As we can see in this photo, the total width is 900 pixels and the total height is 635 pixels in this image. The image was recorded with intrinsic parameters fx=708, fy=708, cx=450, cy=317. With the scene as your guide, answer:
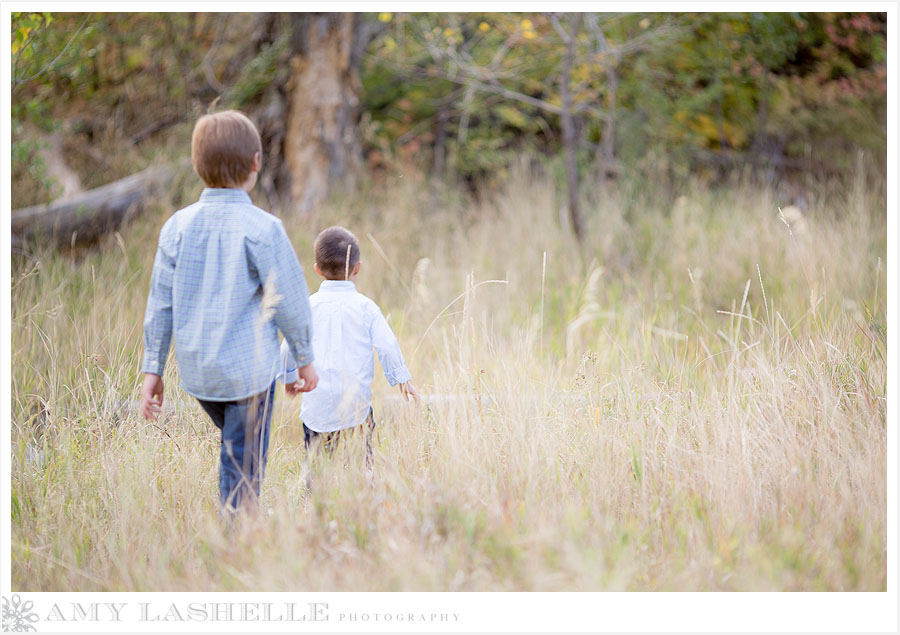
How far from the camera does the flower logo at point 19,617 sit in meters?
2.31

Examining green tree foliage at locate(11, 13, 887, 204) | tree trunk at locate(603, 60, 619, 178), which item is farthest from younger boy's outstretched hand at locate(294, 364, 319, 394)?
tree trunk at locate(603, 60, 619, 178)

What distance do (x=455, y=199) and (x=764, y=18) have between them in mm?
3584

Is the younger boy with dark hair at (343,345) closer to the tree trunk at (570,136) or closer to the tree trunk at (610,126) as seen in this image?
the tree trunk at (570,136)

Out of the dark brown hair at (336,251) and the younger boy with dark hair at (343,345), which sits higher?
the dark brown hair at (336,251)

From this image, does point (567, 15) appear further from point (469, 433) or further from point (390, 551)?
point (390, 551)

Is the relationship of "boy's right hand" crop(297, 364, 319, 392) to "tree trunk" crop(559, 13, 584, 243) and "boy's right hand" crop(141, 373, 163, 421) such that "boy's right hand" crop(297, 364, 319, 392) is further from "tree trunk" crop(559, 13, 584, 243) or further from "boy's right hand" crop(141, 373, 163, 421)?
"tree trunk" crop(559, 13, 584, 243)

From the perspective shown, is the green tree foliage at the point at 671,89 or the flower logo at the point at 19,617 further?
the green tree foliage at the point at 671,89

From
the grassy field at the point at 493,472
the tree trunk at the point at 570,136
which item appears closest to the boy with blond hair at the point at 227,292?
the grassy field at the point at 493,472

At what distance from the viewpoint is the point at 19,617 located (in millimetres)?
2314

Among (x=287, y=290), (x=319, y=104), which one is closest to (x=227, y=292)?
(x=287, y=290)

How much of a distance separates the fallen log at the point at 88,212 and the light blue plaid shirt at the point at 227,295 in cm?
288

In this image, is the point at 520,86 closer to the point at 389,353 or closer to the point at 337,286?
the point at 337,286

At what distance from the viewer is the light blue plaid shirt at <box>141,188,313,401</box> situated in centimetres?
209

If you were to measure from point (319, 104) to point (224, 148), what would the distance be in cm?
451
